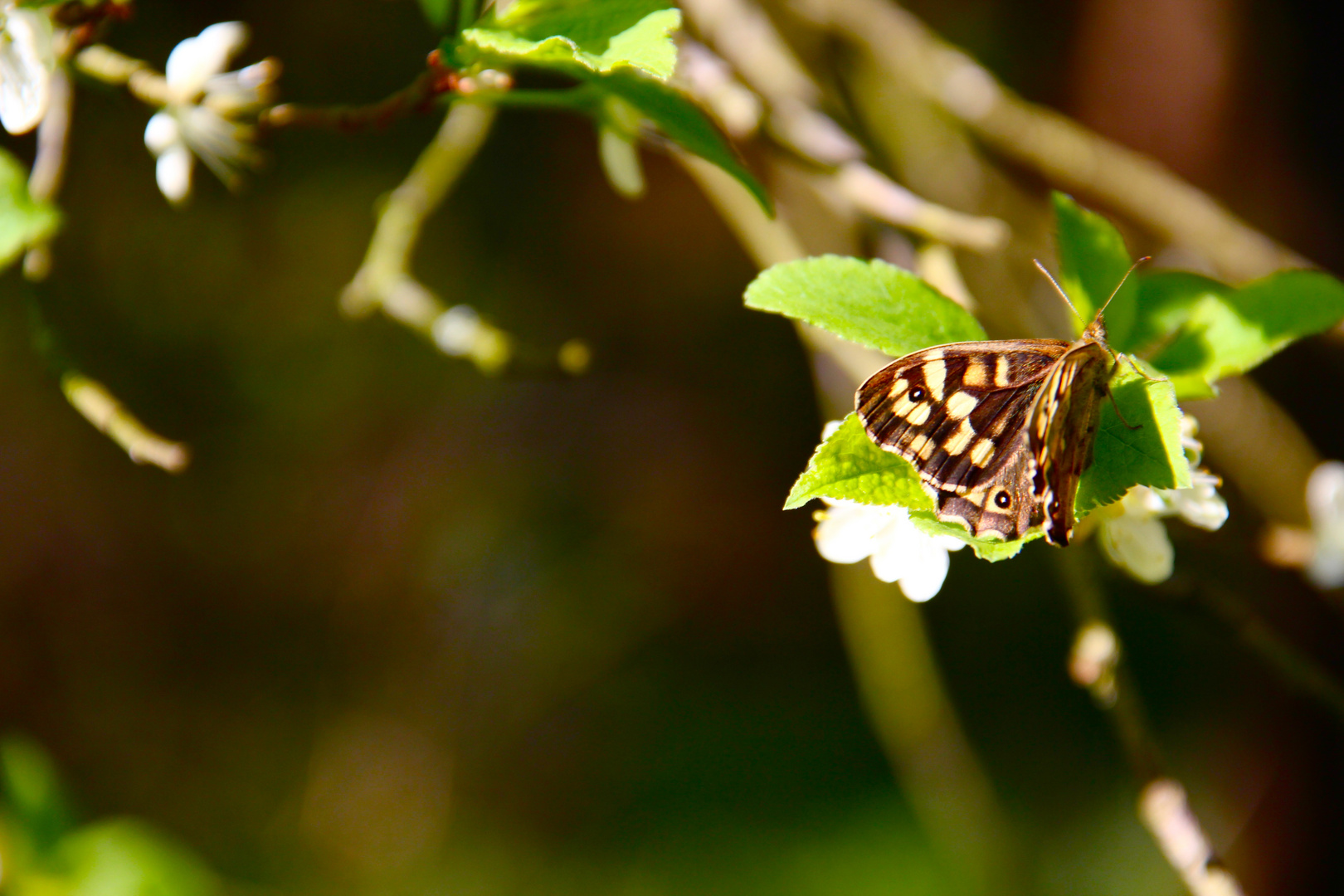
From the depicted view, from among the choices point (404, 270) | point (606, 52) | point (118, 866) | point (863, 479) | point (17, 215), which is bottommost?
point (118, 866)

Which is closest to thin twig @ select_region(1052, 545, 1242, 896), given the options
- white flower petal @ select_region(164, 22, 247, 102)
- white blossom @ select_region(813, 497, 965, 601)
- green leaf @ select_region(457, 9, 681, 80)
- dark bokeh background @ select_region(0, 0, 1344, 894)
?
white blossom @ select_region(813, 497, 965, 601)

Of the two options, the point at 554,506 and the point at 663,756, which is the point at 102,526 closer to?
the point at 554,506

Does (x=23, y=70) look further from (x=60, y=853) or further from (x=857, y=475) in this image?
(x=60, y=853)

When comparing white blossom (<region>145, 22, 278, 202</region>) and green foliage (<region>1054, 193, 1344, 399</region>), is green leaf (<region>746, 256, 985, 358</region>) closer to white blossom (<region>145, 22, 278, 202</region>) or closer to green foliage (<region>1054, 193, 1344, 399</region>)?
green foliage (<region>1054, 193, 1344, 399</region>)

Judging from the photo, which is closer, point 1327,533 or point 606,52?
point 606,52

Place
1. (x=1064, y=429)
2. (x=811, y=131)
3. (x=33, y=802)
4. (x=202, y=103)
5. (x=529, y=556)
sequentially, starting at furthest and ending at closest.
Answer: (x=529, y=556), (x=33, y=802), (x=811, y=131), (x=202, y=103), (x=1064, y=429)

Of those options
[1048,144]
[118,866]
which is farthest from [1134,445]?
[118,866]

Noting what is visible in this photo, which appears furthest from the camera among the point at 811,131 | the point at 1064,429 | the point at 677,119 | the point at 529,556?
the point at 529,556
